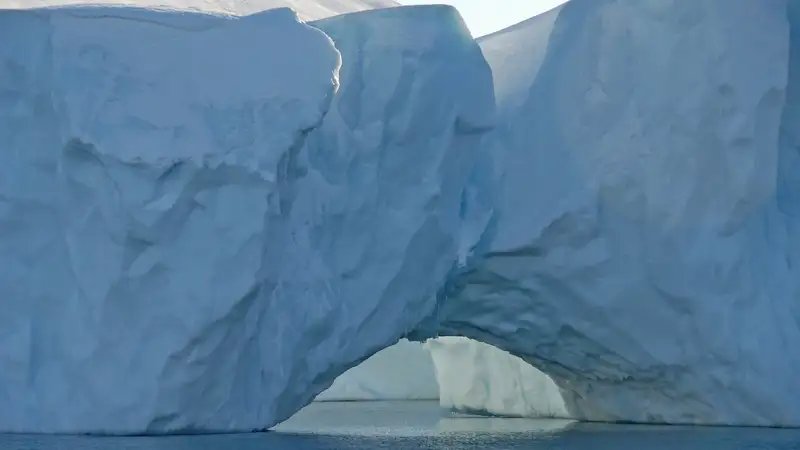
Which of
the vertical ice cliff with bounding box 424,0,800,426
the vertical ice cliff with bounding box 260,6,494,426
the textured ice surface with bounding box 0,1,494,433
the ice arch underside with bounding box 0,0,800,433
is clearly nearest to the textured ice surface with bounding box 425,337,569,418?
the ice arch underside with bounding box 0,0,800,433

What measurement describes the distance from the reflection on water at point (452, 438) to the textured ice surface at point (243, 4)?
3769 millimetres

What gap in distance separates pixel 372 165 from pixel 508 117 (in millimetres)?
1762

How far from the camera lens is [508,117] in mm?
11875

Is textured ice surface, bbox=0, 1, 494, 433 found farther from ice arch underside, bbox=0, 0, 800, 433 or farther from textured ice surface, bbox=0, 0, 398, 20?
textured ice surface, bbox=0, 0, 398, 20

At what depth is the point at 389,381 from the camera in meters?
23.3

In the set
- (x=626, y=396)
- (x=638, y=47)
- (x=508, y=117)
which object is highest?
(x=638, y=47)

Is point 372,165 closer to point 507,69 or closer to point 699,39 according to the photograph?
point 507,69

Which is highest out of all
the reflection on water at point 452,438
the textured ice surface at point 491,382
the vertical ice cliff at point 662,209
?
the vertical ice cliff at point 662,209

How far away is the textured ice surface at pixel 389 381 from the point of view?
23.1 metres

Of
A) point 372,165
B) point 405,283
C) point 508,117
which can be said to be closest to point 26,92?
point 372,165

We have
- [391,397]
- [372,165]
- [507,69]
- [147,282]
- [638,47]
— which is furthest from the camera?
[391,397]

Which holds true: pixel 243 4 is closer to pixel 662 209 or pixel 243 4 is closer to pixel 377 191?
pixel 377 191

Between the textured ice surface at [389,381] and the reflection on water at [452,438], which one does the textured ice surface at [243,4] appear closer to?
the reflection on water at [452,438]

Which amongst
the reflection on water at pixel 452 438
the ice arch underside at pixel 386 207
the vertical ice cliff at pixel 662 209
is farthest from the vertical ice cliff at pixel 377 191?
the reflection on water at pixel 452 438
